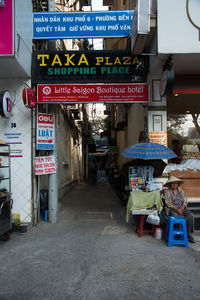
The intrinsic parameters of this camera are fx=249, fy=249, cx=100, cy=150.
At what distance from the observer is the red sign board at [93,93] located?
6.17 metres

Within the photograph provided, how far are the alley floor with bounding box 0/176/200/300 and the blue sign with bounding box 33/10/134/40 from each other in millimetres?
4884

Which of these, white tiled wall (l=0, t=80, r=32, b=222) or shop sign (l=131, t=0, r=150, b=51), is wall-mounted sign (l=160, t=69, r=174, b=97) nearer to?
shop sign (l=131, t=0, r=150, b=51)

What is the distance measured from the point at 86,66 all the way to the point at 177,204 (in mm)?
3942

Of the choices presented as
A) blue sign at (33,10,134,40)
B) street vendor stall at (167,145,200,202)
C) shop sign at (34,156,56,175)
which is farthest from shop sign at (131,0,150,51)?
shop sign at (34,156,56,175)

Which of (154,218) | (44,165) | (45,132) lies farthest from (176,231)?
(45,132)

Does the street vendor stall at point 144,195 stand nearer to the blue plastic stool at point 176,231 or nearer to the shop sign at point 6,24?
the blue plastic stool at point 176,231

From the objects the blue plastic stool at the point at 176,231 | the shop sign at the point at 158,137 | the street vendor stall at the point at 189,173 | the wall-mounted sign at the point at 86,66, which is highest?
the wall-mounted sign at the point at 86,66

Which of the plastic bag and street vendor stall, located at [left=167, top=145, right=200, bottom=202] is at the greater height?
street vendor stall, located at [left=167, top=145, right=200, bottom=202]

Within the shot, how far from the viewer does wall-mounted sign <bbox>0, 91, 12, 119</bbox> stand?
5.46m

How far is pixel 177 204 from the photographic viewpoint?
5258 millimetres

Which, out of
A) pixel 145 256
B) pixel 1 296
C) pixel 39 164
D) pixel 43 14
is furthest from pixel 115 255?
pixel 43 14

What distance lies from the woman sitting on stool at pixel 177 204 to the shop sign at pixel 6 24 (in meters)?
4.48

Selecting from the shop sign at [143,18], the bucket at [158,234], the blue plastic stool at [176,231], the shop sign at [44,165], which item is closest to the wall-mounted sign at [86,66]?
the shop sign at [143,18]

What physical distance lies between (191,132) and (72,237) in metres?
4.27
